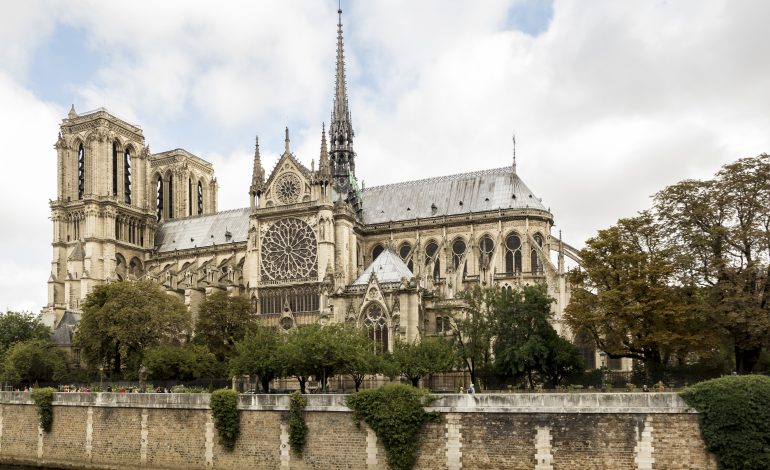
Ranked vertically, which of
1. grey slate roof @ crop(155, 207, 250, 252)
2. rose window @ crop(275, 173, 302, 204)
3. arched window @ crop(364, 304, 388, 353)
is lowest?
arched window @ crop(364, 304, 388, 353)

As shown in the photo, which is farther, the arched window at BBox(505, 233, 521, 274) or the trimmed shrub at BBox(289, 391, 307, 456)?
the arched window at BBox(505, 233, 521, 274)

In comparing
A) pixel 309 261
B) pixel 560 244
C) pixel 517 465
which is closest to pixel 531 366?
pixel 517 465

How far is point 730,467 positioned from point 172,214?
7450 centimetres

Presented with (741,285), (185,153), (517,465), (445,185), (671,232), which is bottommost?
(517,465)

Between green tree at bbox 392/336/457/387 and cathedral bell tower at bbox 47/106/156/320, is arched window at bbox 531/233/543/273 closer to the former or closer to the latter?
green tree at bbox 392/336/457/387

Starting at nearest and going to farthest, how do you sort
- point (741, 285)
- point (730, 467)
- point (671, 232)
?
1. point (730, 467)
2. point (741, 285)
3. point (671, 232)

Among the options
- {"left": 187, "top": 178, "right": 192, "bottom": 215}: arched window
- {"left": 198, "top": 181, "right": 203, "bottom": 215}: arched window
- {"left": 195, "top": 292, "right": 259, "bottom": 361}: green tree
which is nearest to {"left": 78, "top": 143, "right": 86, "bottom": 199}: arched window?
{"left": 187, "top": 178, "right": 192, "bottom": 215}: arched window

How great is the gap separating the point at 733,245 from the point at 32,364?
45.4 meters

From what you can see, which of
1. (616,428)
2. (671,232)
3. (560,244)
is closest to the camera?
(616,428)

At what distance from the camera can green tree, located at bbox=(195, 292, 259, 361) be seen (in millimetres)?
58125

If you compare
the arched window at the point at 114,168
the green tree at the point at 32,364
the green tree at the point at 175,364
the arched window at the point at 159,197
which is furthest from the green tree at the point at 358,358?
the arched window at the point at 159,197

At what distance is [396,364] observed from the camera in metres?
39.8

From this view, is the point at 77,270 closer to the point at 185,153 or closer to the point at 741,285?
the point at 185,153

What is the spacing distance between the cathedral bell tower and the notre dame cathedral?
0.13 m
